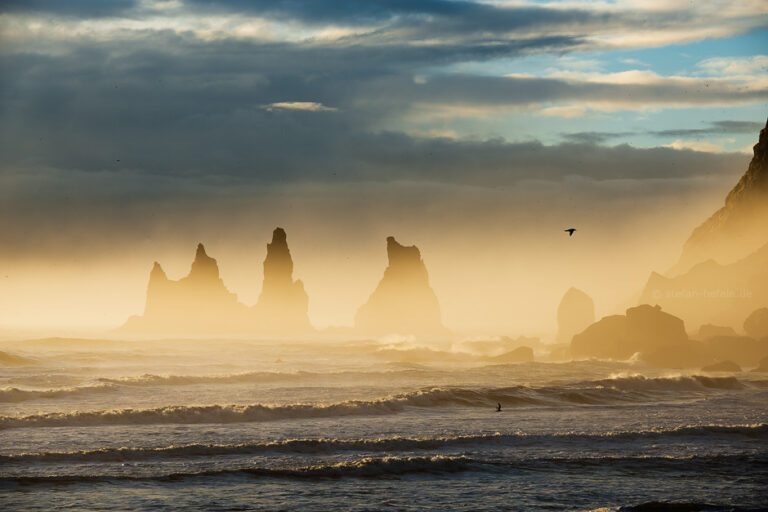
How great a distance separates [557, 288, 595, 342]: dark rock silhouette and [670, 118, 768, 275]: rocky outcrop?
19.0 m

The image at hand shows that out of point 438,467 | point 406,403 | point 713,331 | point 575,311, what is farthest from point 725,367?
point 575,311

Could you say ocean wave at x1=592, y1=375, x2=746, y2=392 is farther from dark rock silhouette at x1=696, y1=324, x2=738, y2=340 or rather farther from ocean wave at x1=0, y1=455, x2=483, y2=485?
ocean wave at x1=0, y1=455, x2=483, y2=485

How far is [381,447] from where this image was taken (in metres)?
29.5

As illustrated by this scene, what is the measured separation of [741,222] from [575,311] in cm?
3256

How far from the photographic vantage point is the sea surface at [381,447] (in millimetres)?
22078

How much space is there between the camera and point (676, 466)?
2659cm

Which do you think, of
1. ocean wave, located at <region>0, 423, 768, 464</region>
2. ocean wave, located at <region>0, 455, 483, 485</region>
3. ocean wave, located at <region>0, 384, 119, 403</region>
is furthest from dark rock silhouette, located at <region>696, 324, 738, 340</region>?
ocean wave, located at <region>0, 455, 483, 485</region>

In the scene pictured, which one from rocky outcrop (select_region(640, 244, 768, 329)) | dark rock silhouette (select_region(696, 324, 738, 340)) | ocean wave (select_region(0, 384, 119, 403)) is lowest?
ocean wave (select_region(0, 384, 119, 403))

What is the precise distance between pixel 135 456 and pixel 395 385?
29688 millimetres

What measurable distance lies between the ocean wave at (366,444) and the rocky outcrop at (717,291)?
238ft

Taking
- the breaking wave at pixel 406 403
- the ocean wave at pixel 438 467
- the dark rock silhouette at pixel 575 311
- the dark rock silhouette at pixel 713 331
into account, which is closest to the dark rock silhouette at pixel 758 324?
the dark rock silhouette at pixel 713 331

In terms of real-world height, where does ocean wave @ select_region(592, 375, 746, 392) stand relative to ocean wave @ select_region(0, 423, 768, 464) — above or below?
below

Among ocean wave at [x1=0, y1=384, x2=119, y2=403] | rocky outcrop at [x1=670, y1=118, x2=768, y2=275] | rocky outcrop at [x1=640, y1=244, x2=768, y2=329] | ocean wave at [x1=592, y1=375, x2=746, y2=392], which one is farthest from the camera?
rocky outcrop at [x1=670, y1=118, x2=768, y2=275]

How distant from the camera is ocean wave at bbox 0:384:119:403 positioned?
145 ft
